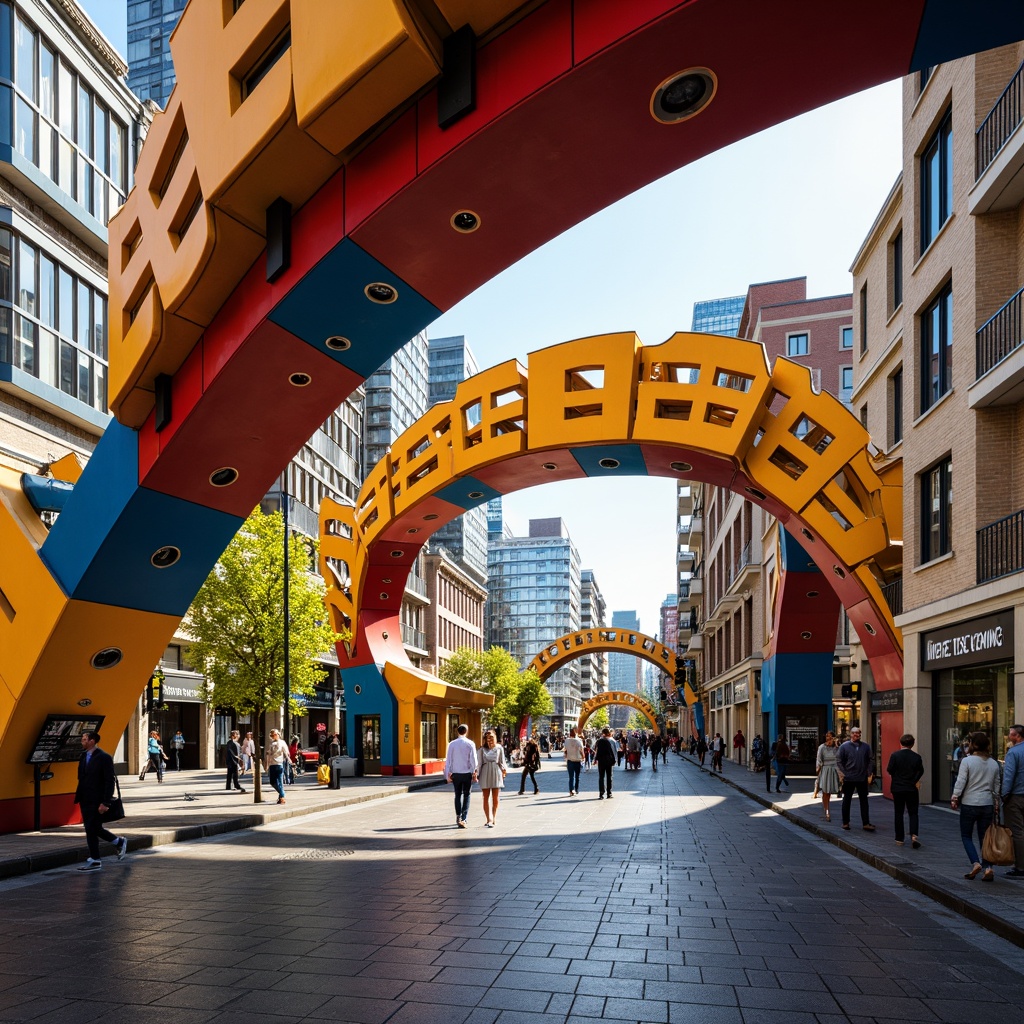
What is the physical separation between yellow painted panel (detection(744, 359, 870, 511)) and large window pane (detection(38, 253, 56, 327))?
16432 mm

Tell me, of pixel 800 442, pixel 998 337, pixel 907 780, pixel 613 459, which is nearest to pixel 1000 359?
pixel 998 337

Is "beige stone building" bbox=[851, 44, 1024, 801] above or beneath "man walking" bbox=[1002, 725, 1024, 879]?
above

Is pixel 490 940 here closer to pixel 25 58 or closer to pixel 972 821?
pixel 972 821

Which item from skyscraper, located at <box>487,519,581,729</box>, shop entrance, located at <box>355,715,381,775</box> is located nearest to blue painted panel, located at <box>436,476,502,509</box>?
shop entrance, located at <box>355,715,381,775</box>

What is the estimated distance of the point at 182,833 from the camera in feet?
49.6

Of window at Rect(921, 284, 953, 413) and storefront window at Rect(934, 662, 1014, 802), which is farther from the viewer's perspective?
window at Rect(921, 284, 953, 413)

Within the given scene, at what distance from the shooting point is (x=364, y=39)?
7.02m

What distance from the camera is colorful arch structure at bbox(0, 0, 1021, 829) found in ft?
21.7

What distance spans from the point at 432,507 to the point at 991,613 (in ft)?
49.6

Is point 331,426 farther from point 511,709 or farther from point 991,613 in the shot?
point 991,613

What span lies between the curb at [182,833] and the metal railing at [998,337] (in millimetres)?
15075

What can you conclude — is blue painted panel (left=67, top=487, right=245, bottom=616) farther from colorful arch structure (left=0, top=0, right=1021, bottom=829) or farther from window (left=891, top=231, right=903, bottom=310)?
window (left=891, top=231, right=903, bottom=310)

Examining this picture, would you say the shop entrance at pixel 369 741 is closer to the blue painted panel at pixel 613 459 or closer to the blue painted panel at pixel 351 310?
the blue painted panel at pixel 613 459

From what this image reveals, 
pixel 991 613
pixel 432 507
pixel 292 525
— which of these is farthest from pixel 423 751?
pixel 991 613
